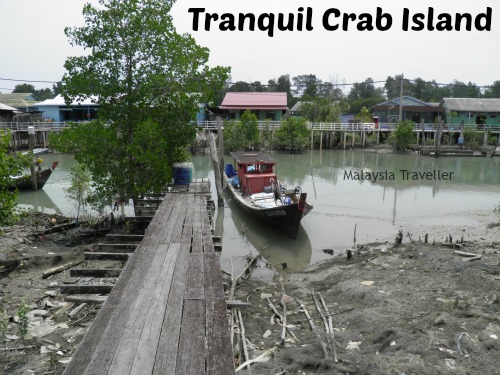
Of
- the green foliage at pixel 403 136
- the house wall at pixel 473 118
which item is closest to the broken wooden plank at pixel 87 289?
the green foliage at pixel 403 136

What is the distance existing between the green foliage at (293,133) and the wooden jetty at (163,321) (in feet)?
113

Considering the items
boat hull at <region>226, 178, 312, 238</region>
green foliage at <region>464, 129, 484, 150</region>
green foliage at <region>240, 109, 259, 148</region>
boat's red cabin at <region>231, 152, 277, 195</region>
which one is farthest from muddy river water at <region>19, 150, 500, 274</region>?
green foliage at <region>464, 129, 484, 150</region>

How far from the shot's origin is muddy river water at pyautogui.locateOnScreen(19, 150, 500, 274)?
535 inches

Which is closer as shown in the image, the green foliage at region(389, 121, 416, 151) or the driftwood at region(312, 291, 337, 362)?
the driftwood at region(312, 291, 337, 362)

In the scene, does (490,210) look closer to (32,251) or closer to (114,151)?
(114,151)

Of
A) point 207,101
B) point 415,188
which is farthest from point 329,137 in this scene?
point 207,101

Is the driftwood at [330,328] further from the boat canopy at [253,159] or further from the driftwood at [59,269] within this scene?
the boat canopy at [253,159]

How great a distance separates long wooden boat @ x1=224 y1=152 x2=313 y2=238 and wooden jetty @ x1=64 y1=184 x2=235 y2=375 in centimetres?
660

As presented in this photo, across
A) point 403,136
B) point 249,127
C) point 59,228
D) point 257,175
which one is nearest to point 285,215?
point 257,175

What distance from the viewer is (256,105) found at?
47.4m

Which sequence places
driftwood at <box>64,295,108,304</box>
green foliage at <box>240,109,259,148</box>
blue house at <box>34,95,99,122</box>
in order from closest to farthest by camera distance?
driftwood at <box>64,295,108,304</box> → green foliage at <box>240,109,259,148</box> → blue house at <box>34,95,99,122</box>

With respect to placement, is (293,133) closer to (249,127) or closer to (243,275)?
(249,127)

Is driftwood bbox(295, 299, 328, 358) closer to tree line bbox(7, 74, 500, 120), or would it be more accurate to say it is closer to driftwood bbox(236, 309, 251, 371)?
driftwood bbox(236, 309, 251, 371)

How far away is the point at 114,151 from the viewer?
11.5 meters
